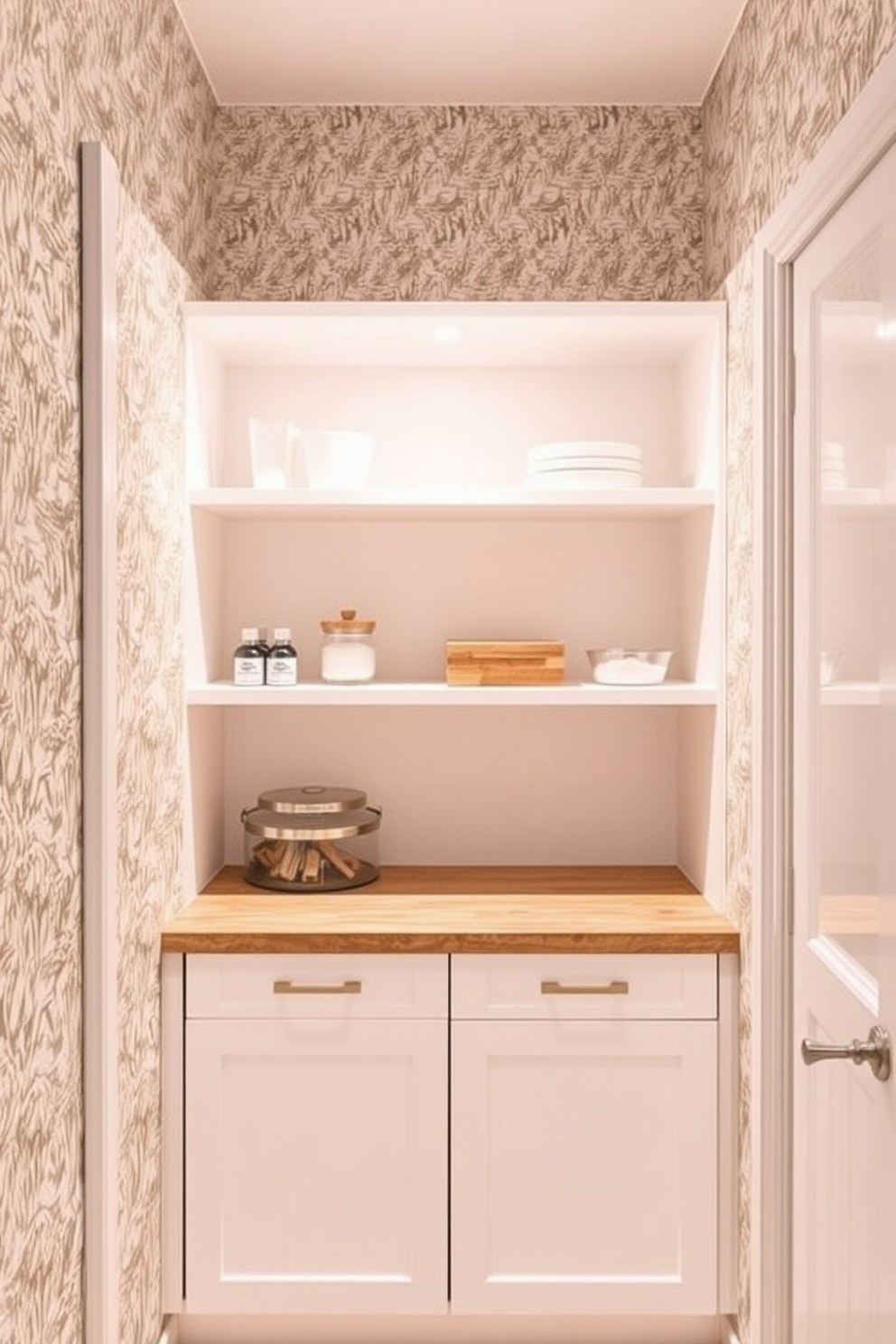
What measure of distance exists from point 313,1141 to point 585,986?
61cm

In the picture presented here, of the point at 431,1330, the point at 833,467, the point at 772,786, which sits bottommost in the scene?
the point at 431,1330

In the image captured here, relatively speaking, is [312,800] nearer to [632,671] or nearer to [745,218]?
[632,671]

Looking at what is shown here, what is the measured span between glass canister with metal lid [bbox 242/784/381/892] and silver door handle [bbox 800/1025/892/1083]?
4.04 ft

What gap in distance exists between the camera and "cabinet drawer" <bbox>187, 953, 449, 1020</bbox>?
7.75ft

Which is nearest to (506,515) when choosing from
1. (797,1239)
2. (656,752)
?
(656,752)

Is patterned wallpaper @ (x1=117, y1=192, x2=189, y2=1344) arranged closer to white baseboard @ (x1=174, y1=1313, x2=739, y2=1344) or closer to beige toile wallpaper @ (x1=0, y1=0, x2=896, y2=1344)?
beige toile wallpaper @ (x1=0, y1=0, x2=896, y2=1344)

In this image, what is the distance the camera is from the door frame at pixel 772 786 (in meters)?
2.14

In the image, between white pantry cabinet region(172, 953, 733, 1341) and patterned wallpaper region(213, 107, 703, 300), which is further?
patterned wallpaper region(213, 107, 703, 300)

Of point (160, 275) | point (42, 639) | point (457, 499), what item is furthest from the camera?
point (457, 499)

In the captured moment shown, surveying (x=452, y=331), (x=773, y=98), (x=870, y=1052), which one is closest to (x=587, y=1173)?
(x=870, y=1052)

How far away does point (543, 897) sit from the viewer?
2633 mm

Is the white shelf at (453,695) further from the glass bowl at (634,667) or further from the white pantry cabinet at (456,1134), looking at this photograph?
the white pantry cabinet at (456,1134)

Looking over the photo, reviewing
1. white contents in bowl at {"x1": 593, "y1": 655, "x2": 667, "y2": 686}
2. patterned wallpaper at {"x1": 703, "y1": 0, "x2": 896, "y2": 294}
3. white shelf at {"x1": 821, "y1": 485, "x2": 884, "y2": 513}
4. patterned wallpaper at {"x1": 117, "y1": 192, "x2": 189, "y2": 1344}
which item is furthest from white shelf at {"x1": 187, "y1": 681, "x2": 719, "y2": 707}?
patterned wallpaper at {"x1": 703, "y1": 0, "x2": 896, "y2": 294}

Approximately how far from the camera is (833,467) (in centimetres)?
189
